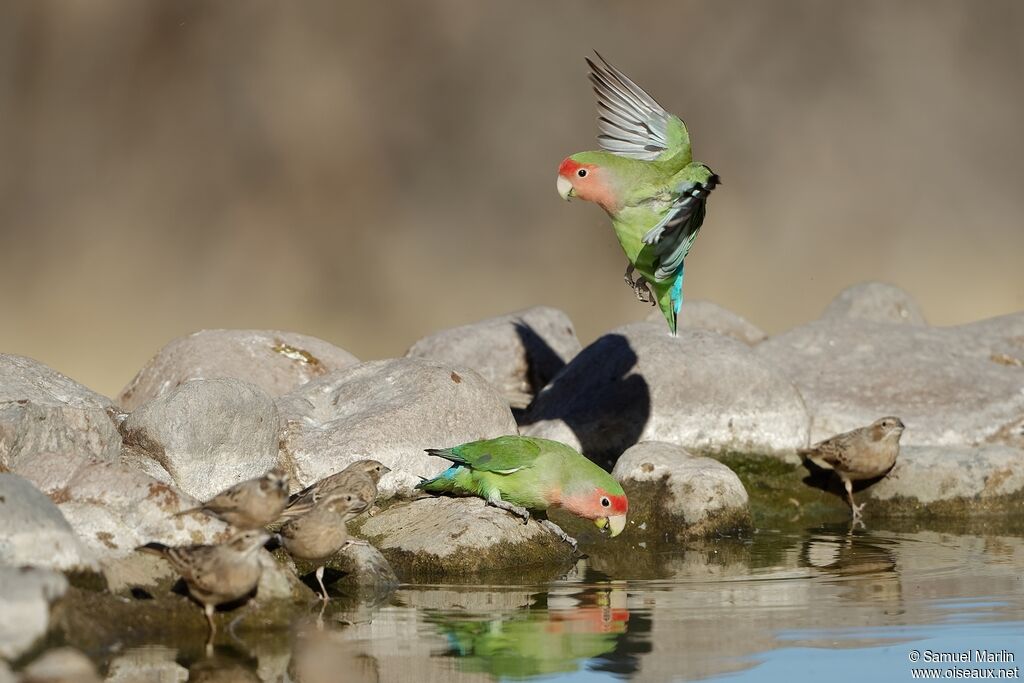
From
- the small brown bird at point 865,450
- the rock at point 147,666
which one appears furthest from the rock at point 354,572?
the small brown bird at point 865,450

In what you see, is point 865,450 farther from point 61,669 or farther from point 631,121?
point 61,669

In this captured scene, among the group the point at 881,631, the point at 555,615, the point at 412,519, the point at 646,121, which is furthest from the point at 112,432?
the point at 881,631

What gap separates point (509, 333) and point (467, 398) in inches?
179

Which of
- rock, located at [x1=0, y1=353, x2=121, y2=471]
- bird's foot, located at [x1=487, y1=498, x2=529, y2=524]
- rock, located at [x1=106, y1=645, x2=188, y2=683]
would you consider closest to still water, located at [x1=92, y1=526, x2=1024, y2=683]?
rock, located at [x1=106, y1=645, x2=188, y2=683]

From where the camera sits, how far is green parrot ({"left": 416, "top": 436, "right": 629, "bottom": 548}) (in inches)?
460

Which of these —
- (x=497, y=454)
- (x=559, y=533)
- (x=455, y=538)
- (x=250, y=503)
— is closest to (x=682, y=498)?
(x=559, y=533)

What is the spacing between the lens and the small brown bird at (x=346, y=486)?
1055cm

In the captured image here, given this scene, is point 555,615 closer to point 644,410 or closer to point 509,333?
point 644,410

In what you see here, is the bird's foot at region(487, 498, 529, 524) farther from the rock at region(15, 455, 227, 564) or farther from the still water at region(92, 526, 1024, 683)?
the rock at region(15, 455, 227, 564)

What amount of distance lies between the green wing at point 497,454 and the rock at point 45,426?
2.87m

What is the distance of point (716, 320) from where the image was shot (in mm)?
19016

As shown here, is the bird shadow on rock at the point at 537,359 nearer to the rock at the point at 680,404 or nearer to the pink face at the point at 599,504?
the rock at the point at 680,404

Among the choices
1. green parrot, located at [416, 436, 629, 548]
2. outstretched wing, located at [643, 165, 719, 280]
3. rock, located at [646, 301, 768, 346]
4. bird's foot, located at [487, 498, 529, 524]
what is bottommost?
bird's foot, located at [487, 498, 529, 524]

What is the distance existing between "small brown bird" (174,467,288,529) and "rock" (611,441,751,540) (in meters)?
4.34
